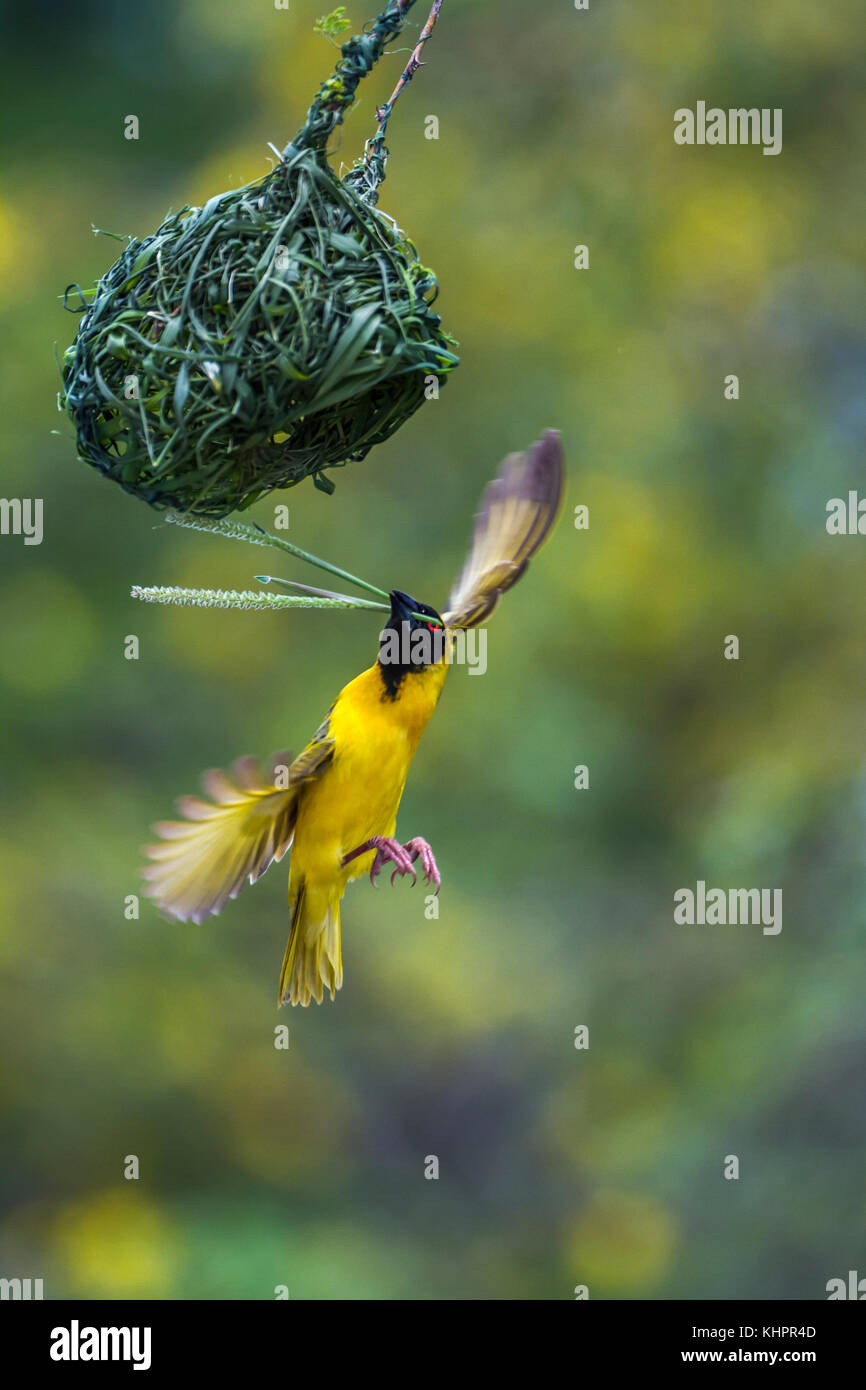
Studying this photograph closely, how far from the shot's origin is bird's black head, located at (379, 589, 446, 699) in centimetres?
301

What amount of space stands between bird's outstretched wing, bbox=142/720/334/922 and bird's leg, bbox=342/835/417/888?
21cm

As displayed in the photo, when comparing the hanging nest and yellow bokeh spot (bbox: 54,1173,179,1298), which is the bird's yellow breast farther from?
yellow bokeh spot (bbox: 54,1173,179,1298)

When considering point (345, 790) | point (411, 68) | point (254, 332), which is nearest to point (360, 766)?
point (345, 790)

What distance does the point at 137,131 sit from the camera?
664 centimetres

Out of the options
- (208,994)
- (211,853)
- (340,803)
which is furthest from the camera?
(208,994)

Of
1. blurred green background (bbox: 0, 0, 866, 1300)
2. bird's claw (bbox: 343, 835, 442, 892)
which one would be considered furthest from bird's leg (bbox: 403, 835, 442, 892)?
blurred green background (bbox: 0, 0, 866, 1300)

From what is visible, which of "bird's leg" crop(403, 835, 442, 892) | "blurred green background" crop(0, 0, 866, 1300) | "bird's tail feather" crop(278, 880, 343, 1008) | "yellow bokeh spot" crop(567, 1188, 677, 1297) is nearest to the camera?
"bird's leg" crop(403, 835, 442, 892)

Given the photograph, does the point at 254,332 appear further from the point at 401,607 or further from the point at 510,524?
the point at 510,524

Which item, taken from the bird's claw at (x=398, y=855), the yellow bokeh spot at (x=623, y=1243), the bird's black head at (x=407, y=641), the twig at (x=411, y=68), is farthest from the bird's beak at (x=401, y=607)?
the yellow bokeh spot at (x=623, y=1243)

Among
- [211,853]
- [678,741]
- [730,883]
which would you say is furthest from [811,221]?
[211,853]

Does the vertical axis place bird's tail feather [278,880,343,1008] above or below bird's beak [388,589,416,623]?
below

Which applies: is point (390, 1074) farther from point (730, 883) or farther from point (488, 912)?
point (730, 883)

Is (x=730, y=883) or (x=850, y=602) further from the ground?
(x=850, y=602)

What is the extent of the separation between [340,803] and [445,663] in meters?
0.38
